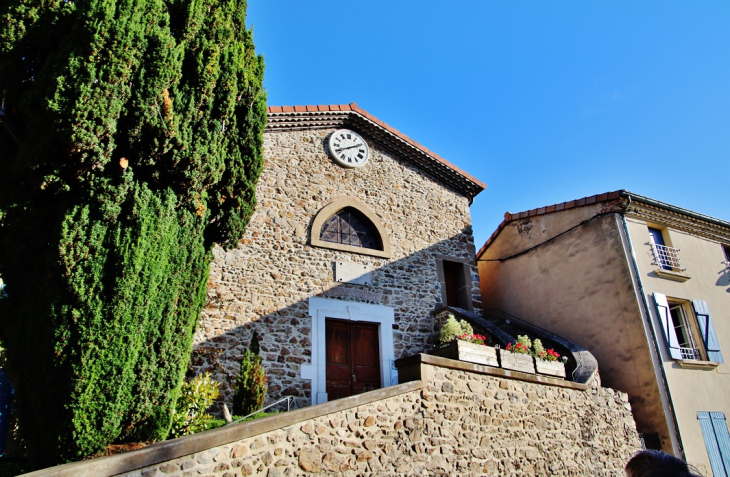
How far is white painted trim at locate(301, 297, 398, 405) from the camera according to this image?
9109mm

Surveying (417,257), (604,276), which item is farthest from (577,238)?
(417,257)

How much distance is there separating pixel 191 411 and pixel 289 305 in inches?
141

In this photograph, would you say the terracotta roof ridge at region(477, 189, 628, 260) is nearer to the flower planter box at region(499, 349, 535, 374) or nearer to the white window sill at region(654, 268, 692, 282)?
the white window sill at region(654, 268, 692, 282)

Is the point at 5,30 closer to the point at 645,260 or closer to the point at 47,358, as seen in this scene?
the point at 47,358

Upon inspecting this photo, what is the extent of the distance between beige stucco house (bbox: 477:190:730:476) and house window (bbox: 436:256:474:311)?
201cm

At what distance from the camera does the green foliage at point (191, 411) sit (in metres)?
5.75

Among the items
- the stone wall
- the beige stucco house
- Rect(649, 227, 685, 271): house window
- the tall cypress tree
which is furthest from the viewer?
Rect(649, 227, 685, 271): house window

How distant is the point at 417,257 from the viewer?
452 inches

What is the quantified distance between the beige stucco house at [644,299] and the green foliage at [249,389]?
715 cm

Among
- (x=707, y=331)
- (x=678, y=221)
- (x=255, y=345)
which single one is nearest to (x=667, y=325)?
(x=707, y=331)

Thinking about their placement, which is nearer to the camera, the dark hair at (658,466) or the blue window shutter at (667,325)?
the dark hair at (658,466)

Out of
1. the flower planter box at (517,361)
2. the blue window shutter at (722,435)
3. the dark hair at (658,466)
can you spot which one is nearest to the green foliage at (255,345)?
the flower planter box at (517,361)

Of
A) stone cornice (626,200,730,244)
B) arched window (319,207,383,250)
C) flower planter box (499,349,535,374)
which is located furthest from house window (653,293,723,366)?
arched window (319,207,383,250)

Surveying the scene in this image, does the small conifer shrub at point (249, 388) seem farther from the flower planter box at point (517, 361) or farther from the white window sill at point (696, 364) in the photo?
the white window sill at point (696, 364)
